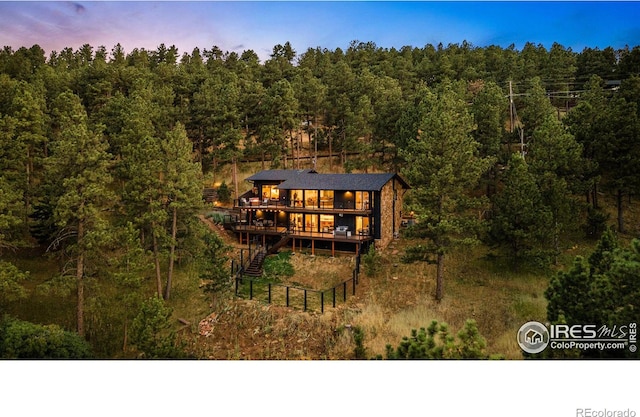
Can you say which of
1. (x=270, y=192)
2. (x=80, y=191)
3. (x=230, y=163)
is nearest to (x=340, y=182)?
(x=270, y=192)

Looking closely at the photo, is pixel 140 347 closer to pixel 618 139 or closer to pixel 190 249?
pixel 190 249

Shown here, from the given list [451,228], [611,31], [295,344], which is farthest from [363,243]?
[611,31]

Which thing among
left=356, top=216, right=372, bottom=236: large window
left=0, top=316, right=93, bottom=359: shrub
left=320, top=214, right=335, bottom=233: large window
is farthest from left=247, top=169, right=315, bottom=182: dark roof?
left=0, top=316, right=93, bottom=359: shrub

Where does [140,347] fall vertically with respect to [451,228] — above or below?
below

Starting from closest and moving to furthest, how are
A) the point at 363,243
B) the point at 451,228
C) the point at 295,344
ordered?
the point at 295,344 → the point at 451,228 → the point at 363,243

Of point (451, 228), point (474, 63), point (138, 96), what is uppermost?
point (474, 63)

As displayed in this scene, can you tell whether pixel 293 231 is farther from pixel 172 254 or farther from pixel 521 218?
pixel 521 218

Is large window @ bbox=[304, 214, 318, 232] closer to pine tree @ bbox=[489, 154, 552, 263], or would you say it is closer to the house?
the house
